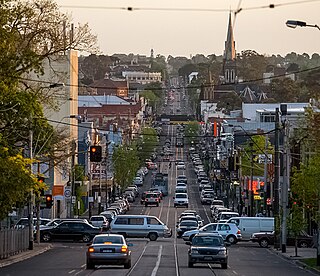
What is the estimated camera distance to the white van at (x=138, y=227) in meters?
68.2

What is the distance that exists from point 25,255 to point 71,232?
51.0 ft

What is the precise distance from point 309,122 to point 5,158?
20.4 metres

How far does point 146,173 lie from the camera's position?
17325 cm

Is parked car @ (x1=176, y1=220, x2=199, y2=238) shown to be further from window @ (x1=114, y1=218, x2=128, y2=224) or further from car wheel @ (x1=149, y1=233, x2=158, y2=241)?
window @ (x1=114, y1=218, x2=128, y2=224)

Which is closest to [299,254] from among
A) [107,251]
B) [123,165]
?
[107,251]

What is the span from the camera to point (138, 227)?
226ft

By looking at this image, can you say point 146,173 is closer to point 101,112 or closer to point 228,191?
point 101,112

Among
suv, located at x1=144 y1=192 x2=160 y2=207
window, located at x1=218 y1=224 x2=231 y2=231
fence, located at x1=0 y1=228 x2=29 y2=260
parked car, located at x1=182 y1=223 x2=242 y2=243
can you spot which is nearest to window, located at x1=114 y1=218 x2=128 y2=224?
parked car, located at x1=182 y1=223 x2=242 y2=243

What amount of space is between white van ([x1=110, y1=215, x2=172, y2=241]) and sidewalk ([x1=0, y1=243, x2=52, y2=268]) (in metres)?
7.11

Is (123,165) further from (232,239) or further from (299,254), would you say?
(299,254)

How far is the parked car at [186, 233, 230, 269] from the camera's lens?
4340 centimetres

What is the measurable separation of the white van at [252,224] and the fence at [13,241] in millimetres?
17844

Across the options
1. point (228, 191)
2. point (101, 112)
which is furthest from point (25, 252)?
point (101, 112)

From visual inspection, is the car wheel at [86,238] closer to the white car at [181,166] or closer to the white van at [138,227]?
the white van at [138,227]
